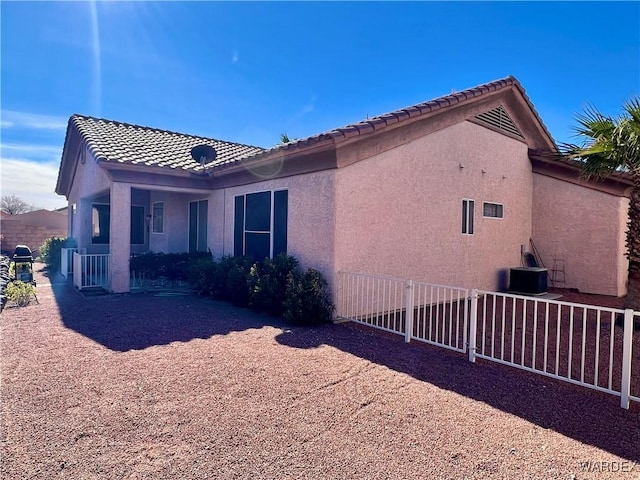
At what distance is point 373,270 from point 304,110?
1174 centimetres

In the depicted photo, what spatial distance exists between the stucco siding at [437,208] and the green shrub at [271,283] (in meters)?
1.34

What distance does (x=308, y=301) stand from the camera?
754 cm

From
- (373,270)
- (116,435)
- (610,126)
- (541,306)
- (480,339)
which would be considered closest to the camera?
(116,435)

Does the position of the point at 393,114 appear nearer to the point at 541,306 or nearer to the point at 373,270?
the point at 373,270

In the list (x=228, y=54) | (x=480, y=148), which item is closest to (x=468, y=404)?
(x=480, y=148)

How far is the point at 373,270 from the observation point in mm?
8453

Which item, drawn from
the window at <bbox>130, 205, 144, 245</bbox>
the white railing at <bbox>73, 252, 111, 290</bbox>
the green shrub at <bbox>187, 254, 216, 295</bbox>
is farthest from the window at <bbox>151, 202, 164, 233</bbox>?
the green shrub at <bbox>187, 254, 216, 295</bbox>

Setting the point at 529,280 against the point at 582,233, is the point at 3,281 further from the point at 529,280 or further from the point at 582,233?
the point at 582,233

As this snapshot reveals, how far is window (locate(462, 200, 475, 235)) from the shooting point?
10477 millimetres

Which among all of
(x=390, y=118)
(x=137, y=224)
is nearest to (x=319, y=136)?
(x=390, y=118)

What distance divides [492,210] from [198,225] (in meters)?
9.97

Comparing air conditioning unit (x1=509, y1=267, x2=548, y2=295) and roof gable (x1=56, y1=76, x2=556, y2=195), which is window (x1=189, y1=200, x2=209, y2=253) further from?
air conditioning unit (x1=509, y1=267, x2=548, y2=295)

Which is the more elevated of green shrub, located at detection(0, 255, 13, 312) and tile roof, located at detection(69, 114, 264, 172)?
tile roof, located at detection(69, 114, 264, 172)

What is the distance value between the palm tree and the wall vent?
9.71 feet
